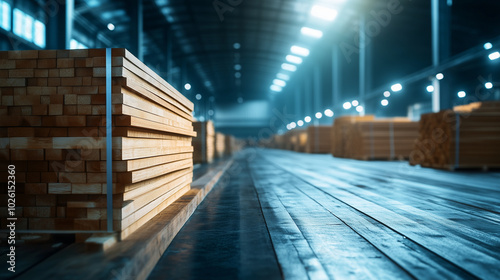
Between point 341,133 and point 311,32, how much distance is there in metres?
11.7

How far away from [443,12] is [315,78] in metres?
17.7

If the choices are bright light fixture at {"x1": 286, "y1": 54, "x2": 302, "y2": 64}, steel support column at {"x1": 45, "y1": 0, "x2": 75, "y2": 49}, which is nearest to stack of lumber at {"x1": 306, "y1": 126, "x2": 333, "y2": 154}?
bright light fixture at {"x1": 286, "y1": 54, "x2": 302, "y2": 64}

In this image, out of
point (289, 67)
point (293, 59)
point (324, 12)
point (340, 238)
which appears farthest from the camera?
point (289, 67)

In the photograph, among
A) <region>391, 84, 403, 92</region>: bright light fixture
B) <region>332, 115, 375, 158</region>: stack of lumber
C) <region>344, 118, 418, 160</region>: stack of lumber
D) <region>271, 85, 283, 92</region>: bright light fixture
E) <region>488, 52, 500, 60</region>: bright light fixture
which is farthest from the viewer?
<region>271, 85, 283, 92</region>: bright light fixture

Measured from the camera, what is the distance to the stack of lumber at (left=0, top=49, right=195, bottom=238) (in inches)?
91.9

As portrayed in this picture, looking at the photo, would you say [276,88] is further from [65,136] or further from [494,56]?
[65,136]

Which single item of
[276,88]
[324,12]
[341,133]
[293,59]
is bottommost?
[341,133]

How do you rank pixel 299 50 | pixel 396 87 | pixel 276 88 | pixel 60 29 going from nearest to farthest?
pixel 60 29 < pixel 396 87 < pixel 299 50 < pixel 276 88

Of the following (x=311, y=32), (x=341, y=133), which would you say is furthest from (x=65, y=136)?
(x=311, y=32)

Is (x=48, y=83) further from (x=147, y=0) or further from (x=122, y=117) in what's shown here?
(x=147, y=0)

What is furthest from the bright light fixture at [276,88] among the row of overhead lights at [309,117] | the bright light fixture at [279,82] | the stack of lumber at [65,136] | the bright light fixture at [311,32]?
Answer: the stack of lumber at [65,136]

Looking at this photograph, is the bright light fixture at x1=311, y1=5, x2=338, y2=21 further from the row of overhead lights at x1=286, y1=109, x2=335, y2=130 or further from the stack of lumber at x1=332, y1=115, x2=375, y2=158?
the stack of lumber at x1=332, y1=115, x2=375, y2=158

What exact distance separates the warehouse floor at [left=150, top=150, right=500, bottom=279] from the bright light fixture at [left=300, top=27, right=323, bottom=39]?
2163 centimetres

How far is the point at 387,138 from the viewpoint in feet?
44.4
